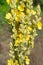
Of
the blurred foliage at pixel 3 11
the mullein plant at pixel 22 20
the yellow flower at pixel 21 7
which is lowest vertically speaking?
the mullein plant at pixel 22 20

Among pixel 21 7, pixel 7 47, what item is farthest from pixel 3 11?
pixel 21 7

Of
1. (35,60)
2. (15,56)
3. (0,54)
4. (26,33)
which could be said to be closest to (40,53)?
(35,60)

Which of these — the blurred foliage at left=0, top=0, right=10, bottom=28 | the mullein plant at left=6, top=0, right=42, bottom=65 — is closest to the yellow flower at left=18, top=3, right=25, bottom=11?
the mullein plant at left=6, top=0, right=42, bottom=65

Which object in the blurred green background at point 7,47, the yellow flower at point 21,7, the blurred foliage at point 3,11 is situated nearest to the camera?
the yellow flower at point 21,7

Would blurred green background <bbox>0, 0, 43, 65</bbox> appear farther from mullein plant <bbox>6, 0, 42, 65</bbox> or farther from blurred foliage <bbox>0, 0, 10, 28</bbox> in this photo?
mullein plant <bbox>6, 0, 42, 65</bbox>

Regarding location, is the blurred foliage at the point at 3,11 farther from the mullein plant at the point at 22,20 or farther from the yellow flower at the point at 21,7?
the yellow flower at the point at 21,7

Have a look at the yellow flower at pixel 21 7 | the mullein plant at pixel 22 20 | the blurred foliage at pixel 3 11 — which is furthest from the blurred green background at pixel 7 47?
the yellow flower at pixel 21 7

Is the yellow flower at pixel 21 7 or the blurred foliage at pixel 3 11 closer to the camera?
the yellow flower at pixel 21 7

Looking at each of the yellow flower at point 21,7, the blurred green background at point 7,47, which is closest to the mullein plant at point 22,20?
the yellow flower at point 21,7

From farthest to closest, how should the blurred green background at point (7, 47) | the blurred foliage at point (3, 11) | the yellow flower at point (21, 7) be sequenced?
1. the blurred foliage at point (3, 11)
2. the blurred green background at point (7, 47)
3. the yellow flower at point (21, 7)

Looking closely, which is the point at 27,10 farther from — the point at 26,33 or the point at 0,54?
the point at 0,54

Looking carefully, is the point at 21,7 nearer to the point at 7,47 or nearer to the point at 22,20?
the point at 22,20

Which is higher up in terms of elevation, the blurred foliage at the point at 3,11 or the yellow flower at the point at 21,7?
the blurred foliage at the point at 3,11

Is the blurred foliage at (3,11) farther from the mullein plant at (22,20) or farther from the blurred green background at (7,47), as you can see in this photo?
the mullein plant at (22,20)
